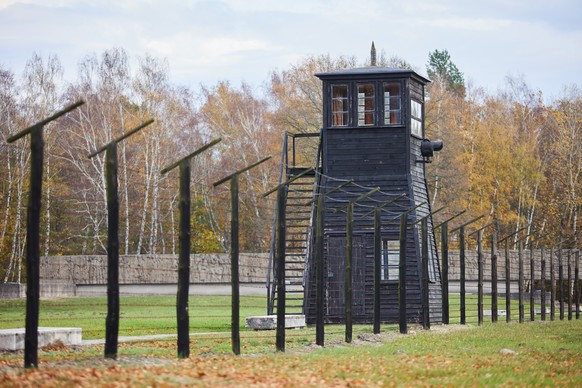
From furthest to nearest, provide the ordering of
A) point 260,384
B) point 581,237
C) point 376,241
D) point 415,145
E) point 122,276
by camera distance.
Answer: point 581,237 < point 122,276 < point 415,145 < point 376,241 < point 260,384

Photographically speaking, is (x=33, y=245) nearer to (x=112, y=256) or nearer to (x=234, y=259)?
(x=112, y=256)

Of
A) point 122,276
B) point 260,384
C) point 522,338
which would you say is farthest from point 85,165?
point 260,384

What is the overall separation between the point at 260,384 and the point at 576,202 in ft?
211

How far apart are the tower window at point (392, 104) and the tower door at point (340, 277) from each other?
180 inches

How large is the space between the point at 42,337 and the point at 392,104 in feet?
71.7

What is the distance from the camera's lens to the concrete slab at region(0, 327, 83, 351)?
2652cm

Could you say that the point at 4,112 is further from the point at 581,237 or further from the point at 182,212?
the point at 182,212

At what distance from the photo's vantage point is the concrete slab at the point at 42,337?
87.0 ft

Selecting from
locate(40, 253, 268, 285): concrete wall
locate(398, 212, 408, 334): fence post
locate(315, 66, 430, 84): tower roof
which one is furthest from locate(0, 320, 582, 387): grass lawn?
locate(40, 253, 268, 285): concrete wall

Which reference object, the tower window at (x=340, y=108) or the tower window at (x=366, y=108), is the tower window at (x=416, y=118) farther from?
the tower window at (x=340, y=108)

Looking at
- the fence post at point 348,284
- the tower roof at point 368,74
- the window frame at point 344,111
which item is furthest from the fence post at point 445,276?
the fence post at point 348,284

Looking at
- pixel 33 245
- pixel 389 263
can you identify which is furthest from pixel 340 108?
pixel 33 245

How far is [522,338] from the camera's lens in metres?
33.0

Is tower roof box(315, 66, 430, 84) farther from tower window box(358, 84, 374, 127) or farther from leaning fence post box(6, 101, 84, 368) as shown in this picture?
leaning fence post box(6, 101, 84, 368)
